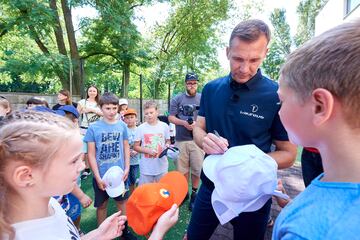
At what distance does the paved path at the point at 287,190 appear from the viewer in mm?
3482

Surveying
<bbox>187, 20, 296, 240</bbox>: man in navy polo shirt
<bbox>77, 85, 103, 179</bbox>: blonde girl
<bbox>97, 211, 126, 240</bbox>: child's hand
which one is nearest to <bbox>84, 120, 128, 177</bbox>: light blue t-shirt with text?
<bbox>187, 20, 296, 240</bbox>: man in navy polo shirt

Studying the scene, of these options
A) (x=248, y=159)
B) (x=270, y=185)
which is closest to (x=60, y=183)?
(x=248, y=159)

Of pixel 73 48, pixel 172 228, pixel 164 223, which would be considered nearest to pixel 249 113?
pixel 164 223

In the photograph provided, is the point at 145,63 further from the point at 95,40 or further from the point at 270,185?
the point at 270,185

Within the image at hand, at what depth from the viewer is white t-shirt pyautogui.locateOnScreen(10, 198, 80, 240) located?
1089 mm

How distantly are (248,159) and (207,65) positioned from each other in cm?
2282

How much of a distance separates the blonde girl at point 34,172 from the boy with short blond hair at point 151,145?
2751mm

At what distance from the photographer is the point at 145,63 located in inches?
482

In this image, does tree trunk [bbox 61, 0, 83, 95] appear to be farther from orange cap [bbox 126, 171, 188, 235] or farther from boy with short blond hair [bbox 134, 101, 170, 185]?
orange cap [bbox 126, 171, 188, 235]

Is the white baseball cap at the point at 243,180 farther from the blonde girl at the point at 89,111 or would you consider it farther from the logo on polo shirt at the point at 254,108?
the blonde girl at the point at 89,111

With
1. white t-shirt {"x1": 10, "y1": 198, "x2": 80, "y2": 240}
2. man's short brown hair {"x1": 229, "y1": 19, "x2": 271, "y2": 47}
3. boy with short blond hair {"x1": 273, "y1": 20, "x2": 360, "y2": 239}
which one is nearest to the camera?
boy with short blond hair {"x1": 273, "y1": 20, "x2": 360, "y2": 239}

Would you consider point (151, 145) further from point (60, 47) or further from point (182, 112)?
point (60, 47)

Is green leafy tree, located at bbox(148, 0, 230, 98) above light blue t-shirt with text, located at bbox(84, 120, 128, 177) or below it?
above

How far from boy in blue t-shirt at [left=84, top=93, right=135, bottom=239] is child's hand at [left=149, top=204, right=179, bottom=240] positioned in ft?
5.85
